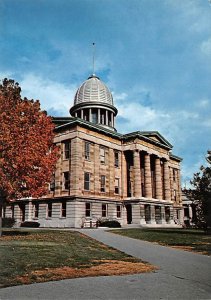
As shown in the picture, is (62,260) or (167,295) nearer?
(167,295)

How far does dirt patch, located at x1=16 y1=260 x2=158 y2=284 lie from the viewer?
9.62 meters

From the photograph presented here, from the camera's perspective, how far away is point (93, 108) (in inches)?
2453

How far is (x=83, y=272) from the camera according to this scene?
1078cm

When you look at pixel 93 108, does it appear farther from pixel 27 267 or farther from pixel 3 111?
pixel 27 267

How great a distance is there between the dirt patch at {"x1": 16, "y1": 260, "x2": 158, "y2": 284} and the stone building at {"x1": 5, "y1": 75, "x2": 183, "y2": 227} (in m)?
30.5

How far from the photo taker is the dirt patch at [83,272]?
962 centimetres


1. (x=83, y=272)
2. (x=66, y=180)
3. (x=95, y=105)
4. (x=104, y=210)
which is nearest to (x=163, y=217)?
(x=104, y=210)

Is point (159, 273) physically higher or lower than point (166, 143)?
lower

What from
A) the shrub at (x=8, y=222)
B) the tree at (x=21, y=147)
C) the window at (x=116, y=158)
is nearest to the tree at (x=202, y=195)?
the tree at (x=21, y=147)

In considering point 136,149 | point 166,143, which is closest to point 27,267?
point 136,149

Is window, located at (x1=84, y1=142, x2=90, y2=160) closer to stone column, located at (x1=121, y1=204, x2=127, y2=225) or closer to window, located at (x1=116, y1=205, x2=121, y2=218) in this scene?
window, located at (x1=116, y1=205, x2=121, y2=218)

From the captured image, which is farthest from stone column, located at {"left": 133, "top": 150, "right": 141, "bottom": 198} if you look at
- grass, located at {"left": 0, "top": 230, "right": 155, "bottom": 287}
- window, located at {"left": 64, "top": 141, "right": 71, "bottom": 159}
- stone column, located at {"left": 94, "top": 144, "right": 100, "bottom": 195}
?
grass, located at {"left": 0, "top": 230, "right": 155, "bottom": 287}

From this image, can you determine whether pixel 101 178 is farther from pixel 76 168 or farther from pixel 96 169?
pixel 76 168

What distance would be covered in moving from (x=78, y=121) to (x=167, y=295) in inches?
1496
